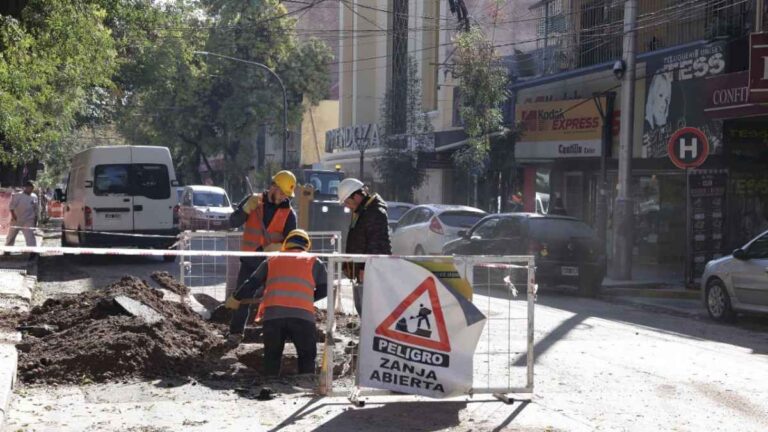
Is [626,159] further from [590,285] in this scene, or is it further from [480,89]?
[480,89]

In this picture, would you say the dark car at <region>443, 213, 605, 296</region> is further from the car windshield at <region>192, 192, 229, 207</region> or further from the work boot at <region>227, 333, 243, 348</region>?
the car windshield at <region>192, 192, 229, 207</region>

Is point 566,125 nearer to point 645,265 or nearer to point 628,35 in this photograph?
point 645,265

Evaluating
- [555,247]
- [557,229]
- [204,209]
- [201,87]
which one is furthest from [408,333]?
[201,87]

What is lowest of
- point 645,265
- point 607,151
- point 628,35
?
point 645,265

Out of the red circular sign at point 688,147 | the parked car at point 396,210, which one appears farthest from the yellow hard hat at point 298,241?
the parked car at point 396,210

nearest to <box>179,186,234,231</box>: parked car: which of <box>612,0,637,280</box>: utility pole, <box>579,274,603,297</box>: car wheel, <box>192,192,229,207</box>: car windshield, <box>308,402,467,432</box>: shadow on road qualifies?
<box>192,192,229,207</box>: car windshield

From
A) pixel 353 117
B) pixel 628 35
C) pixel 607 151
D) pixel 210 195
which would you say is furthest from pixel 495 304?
pixel 353 117

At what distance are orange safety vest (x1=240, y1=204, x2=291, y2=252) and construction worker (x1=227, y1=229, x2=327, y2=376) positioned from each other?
1.97 m

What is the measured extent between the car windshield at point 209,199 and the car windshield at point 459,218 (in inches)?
558

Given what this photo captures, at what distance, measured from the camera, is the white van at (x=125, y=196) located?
22.3 metres

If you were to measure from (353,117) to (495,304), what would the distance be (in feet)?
125

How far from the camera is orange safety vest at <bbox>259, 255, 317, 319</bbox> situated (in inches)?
330

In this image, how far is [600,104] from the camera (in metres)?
25.6

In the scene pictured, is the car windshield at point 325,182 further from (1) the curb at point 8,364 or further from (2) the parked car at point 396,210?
(1) the curb at point 8,364
